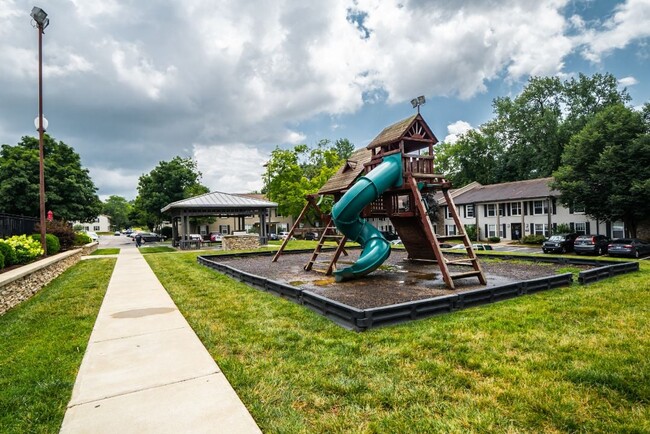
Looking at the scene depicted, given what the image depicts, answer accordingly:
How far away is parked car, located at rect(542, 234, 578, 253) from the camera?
27.0 meters

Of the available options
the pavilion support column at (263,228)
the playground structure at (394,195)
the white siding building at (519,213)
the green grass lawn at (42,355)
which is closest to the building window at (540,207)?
the white siding building at (519,213)

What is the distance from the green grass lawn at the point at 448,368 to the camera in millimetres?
3342

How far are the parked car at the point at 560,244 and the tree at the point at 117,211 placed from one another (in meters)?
118

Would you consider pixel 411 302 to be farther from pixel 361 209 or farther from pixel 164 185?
pixel 164 185

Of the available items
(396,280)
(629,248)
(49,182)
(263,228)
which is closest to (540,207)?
(629,248)

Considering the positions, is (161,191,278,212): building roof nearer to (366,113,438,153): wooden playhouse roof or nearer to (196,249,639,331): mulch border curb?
(196,249,639,331): mulch border curb

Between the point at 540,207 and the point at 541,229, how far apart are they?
2.39m

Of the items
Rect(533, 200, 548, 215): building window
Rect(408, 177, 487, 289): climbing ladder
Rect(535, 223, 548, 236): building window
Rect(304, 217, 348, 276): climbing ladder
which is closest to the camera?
Rect(408, 177, 487, 289): climbing ladder

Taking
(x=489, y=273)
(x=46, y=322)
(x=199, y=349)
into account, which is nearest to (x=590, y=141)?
(x=489, y=273)

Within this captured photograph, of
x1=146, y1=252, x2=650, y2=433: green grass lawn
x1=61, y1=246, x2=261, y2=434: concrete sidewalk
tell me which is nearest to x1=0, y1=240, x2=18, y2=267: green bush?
x1=61, y1=246, x2=261, y2=434: concrete sidewalk

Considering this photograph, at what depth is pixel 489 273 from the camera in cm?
1263

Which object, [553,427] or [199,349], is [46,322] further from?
[553,427]

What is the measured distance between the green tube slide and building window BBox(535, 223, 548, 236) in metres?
32.4

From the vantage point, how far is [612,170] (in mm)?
26938
